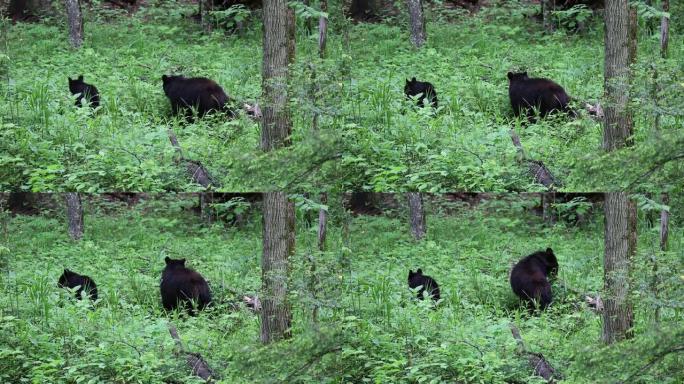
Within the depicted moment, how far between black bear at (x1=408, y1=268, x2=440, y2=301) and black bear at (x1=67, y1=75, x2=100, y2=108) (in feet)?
15.3

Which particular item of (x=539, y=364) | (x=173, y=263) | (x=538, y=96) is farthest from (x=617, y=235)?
(x=173, y=263)

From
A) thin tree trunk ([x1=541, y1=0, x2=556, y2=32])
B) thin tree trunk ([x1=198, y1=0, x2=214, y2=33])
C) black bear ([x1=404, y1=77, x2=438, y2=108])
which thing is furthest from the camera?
thin tree trunk ([x1=541, y1=0, x2=556, y2=32])

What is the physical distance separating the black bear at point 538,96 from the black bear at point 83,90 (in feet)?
17.7

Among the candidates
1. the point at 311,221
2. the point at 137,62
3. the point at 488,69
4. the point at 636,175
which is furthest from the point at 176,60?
the point at 636,175

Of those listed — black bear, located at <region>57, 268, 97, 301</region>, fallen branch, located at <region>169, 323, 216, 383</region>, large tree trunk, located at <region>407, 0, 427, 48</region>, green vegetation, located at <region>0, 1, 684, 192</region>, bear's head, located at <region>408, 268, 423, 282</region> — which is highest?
large tree trunk, located at <region>407, 0, 427, 48</region>

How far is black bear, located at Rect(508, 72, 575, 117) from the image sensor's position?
12.0 m

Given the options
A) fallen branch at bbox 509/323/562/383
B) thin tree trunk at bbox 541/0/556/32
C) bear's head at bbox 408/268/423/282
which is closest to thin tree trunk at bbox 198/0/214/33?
bear's head at bbox 408/268/423/282

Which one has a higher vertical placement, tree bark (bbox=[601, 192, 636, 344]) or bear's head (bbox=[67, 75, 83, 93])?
bear's head (bbox=[67, 75, 83, 93])

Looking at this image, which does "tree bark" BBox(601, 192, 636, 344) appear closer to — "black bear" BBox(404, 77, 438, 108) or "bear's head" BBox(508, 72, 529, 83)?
"bear's head" BBox(508, 72, 529, 83)

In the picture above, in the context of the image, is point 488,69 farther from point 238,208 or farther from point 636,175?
point 636,175

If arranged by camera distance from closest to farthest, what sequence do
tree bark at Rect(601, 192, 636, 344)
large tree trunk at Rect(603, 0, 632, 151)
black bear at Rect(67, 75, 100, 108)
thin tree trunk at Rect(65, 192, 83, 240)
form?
large tree trunk at Rect(603, 0, 632, 151) → tree bark at Rect(601, 192, 636, 344) → black bear at Rect(67, 75, 100, 108) → thin tree trunk at Rect(65, 192, 83, 240)

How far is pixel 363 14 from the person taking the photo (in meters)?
13.4

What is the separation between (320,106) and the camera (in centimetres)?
927

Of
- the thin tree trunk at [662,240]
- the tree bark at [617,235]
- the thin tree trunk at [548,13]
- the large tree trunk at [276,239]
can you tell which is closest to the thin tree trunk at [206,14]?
the large tree trunk at [276,239]
